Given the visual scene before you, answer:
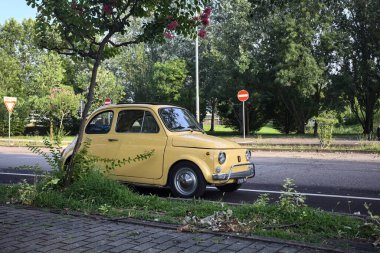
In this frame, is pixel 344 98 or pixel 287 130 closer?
pixel 344 98

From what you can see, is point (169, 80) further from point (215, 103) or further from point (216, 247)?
point (216, 247)

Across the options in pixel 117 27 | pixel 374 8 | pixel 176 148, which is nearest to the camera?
pixel 117 27

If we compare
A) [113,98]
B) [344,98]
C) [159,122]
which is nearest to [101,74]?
[113,98]

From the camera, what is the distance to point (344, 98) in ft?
118

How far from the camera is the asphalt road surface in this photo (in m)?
8.06

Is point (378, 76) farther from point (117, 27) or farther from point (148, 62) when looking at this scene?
point (117, 27)

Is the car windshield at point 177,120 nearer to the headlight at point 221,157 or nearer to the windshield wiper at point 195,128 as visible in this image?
the windshield wiper at point 195,128

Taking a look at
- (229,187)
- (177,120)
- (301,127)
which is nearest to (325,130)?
(229,187)

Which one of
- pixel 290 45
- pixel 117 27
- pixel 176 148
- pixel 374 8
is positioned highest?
pixel 374 8

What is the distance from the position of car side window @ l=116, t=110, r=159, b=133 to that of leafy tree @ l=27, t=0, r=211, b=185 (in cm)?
129

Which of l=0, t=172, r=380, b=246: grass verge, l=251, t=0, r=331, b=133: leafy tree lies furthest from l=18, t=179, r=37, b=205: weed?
l=251, t=0, r=331, b=133: leafy tree

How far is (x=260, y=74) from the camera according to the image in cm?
3634

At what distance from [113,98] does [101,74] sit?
95.2 inches

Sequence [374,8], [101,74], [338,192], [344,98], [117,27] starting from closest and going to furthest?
[117,27]
[338,192]
[374,8]
[344,98]
[101,74]
